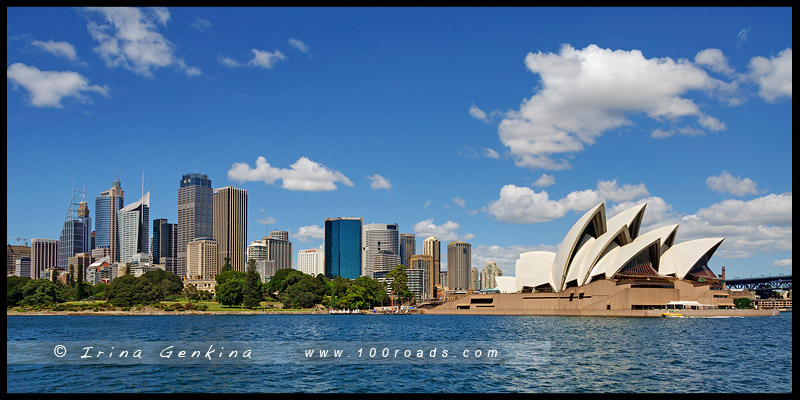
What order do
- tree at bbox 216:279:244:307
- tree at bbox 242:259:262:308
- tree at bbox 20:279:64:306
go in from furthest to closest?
tree at bbox 242:259:262:308
tree at bbox 216:279:244:307
tree at bbox 20:279:64:306

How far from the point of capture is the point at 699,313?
85.4 metres

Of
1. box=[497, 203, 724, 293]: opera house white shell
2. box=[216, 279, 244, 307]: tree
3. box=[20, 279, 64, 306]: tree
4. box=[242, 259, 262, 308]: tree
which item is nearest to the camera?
box=[497, 203, 724, 293]: opera house white shell

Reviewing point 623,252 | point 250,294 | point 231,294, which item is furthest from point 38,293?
point 623,252

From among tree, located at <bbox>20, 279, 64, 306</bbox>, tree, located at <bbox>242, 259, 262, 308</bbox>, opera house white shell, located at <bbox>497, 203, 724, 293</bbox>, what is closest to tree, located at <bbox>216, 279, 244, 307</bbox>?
tree, located at <bbox>242, 259, 262, 308</bbox>

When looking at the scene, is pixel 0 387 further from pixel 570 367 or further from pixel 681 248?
pixel 681 248

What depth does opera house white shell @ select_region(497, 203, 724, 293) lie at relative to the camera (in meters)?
88.4

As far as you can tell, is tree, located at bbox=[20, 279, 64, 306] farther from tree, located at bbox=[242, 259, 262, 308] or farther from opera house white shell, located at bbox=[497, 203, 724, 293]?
opera house white shell, located at bbox=[497, 203, 724, 293]

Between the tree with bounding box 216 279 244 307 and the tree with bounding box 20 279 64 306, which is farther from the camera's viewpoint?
the tree with bounding box 216 279 244 307

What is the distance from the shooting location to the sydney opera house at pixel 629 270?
292ft

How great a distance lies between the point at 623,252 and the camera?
293 feet

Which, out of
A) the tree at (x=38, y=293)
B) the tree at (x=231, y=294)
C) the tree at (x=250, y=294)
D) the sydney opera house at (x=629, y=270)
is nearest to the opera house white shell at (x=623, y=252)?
the sydney opera house at (x=629, y=270)

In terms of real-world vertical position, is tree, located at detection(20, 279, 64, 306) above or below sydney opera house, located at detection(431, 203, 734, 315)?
below

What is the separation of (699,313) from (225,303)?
75.3 metres

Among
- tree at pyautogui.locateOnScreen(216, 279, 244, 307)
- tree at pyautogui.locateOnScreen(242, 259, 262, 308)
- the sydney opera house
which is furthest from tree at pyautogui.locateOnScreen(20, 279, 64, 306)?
the sydney opera house
